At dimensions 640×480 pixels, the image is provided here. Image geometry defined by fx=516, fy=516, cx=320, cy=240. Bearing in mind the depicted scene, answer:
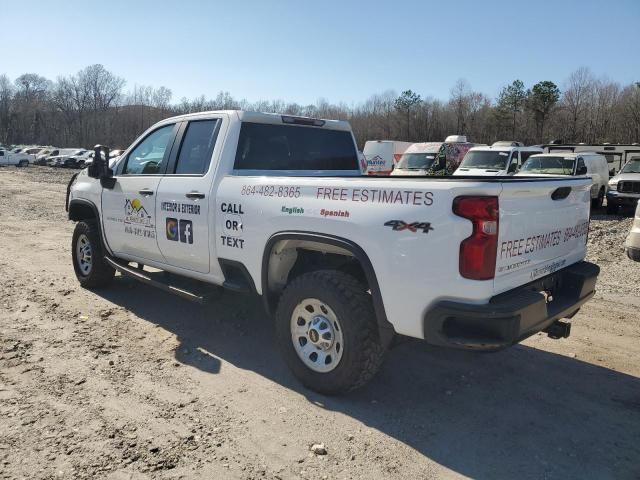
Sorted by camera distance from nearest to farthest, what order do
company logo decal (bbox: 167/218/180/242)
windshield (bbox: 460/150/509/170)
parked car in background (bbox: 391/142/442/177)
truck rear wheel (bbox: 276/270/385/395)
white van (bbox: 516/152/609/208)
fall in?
1. truck rear wheel (bbox: 276/270/385/395)
2. company logo decal (bbox: 167/218/180/242)
3. white van (bbox: 516/152/609/208)
4. windshield (bbox: 460/150/509/170)
5. parked car in background (bbox: 391/142/442/177)

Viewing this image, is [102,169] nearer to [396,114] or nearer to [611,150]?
[611,150]

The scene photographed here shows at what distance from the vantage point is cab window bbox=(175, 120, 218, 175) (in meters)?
4.73

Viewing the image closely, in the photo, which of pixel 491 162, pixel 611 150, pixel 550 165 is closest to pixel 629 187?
pixel 550 165

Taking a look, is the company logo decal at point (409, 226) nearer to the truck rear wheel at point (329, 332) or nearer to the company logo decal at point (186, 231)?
the truck rear wheel at point (329, 332)

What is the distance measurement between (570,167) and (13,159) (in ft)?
157

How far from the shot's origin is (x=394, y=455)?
309 cm

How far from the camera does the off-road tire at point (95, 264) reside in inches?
243

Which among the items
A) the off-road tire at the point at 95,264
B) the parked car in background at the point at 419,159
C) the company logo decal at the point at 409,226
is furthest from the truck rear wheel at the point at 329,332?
the parked car in background at the point at 419,159

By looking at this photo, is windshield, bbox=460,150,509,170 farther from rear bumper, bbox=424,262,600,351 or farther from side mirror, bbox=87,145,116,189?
rear bumper, bbox=424,262,600,351

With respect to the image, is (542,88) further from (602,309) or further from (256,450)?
(256,450)

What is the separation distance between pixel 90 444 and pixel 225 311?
2619 millimetres

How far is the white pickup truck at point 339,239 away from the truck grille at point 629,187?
12.3 meters

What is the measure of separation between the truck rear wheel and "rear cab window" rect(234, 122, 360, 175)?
4.74 ft

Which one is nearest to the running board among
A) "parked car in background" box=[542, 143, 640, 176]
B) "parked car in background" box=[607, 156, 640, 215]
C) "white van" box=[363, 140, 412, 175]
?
"parked car in background" box=[607, 156, 640, 215]
